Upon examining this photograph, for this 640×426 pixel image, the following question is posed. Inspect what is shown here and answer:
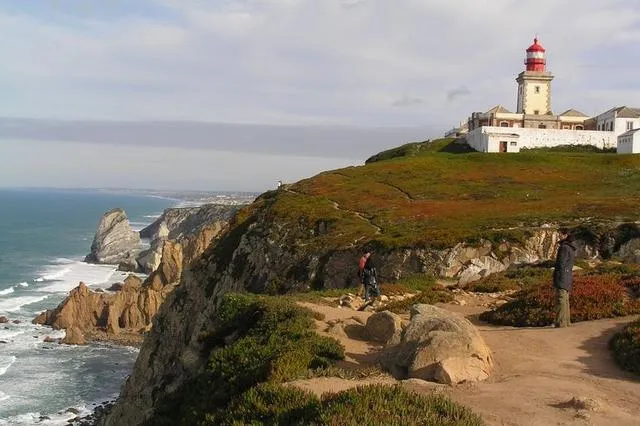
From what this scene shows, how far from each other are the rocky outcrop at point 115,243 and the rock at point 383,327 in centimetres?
11577

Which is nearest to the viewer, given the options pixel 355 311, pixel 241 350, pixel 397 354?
pixel 397 354

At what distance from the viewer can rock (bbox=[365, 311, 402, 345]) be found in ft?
49.6

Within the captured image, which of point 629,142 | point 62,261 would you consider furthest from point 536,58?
point 62,261

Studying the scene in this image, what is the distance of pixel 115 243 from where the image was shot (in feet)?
468

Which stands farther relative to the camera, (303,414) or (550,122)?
(550,122)

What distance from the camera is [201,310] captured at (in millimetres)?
39062

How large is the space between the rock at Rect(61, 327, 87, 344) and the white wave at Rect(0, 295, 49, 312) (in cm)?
1896

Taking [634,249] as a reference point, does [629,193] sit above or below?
above

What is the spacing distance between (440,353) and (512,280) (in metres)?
14.3

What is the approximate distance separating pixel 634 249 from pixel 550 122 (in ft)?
197

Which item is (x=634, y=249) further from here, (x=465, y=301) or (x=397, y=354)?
(x=397, y=354)

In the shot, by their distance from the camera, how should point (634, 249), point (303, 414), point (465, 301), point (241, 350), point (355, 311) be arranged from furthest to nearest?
point (634, 249)
point (465, 301)
point (355, 311)
point (241, 350)
point (303, 414)

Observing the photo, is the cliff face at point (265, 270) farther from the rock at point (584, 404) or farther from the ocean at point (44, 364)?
the rock at point (584, 404)

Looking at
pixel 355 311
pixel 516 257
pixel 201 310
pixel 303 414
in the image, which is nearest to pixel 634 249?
pixel 516 257
